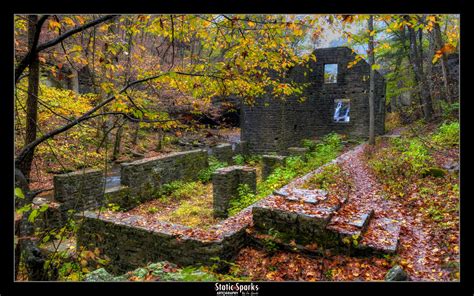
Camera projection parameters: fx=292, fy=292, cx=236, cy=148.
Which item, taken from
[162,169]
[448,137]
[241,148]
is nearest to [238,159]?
[241,148]

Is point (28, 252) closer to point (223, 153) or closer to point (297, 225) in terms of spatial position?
point (297, 225)

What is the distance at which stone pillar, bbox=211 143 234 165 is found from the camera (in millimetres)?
14767

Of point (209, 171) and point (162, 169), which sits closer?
point (162, 169)

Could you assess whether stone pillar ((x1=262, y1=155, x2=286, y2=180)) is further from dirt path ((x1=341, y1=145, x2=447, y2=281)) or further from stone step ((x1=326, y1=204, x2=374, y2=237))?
stone step ((x1=326, y1=204, x2=374, y2=237))

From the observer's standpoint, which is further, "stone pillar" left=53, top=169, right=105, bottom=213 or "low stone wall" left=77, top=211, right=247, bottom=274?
"stone pillar" left=53, top=169, right=105, bottom=213

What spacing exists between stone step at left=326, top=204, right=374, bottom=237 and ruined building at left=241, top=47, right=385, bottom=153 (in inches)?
413

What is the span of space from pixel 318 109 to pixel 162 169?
1154 centimetres

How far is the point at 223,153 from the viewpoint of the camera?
1511cm

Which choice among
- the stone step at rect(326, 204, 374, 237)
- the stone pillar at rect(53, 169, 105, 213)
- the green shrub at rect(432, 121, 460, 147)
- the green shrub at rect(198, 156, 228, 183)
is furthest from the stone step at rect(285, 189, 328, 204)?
the green shrub at rect(198, 156, 228, 183)

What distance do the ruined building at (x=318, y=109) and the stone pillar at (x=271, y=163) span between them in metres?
4.42

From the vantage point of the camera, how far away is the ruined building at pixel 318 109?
51.5 ft

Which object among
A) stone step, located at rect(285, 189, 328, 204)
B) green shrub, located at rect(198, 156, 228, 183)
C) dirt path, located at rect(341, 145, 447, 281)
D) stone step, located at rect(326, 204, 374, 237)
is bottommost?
green shrub, located at rect(198, 156, 228, 183)
